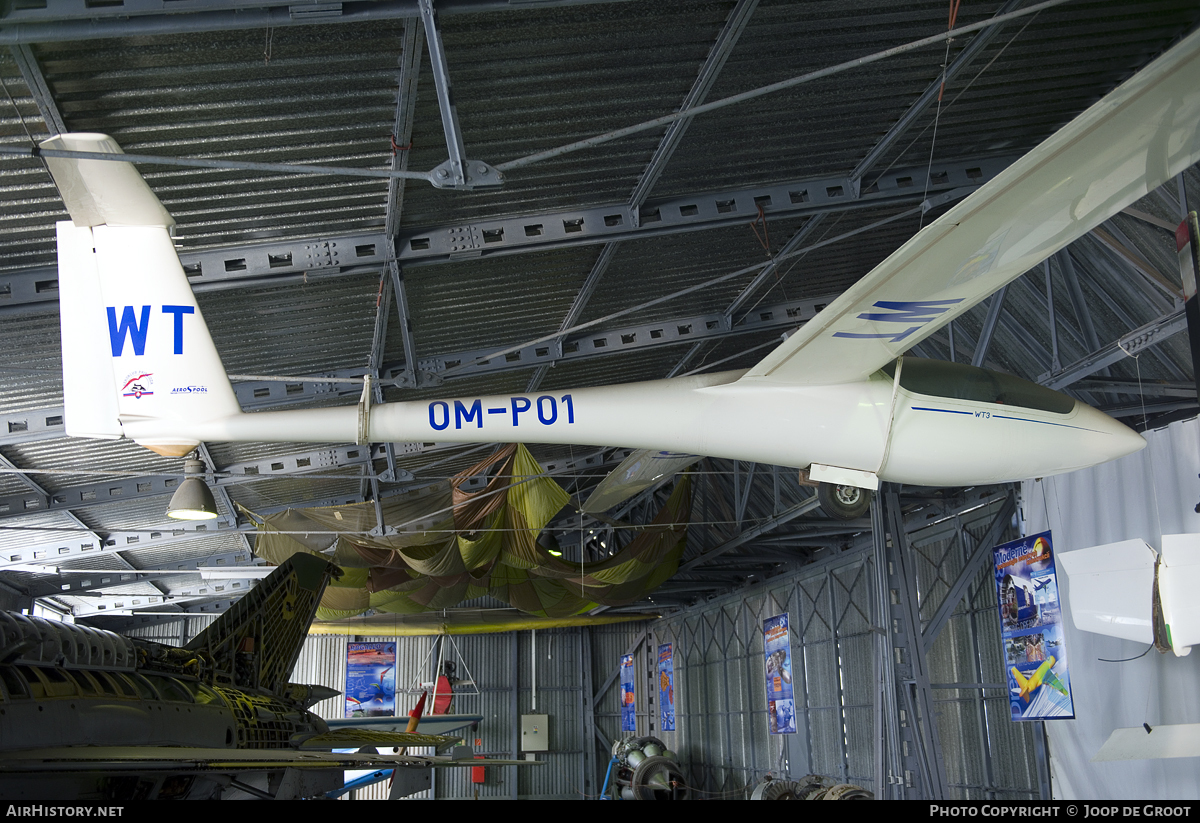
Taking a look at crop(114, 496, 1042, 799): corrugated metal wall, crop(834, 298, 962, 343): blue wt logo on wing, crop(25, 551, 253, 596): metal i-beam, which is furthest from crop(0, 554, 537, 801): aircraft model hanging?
crop(25, 551, 253, 596): metal i-beam

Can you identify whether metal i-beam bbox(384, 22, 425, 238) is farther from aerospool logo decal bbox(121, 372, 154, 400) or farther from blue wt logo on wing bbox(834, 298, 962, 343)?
blue wt logo on wing bbox(834, 298, 962, 343)

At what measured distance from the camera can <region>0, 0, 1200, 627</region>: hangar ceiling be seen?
6227 millimetres

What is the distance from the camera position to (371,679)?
32.1m

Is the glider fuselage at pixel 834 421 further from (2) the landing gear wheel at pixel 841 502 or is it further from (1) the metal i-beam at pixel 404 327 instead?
(1) the metal i-beam at pixel 404 327

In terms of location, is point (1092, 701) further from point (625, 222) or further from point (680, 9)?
point (680, 9)

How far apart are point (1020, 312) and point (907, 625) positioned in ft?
14.1

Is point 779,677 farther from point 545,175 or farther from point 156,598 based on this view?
point 156,598

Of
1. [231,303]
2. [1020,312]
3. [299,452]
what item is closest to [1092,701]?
[1020,312]

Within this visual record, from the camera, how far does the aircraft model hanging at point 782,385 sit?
520cm

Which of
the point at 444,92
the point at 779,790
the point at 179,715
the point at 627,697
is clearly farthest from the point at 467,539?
the point at 627,697

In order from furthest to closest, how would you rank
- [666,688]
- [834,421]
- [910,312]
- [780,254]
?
1. [666,688]
2. [780,254]
3. [834,421]
4. [910,312]

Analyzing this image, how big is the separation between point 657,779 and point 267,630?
14816 mm

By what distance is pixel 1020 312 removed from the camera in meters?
11.3

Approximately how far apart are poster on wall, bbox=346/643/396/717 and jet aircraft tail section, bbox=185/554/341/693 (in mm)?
21268
